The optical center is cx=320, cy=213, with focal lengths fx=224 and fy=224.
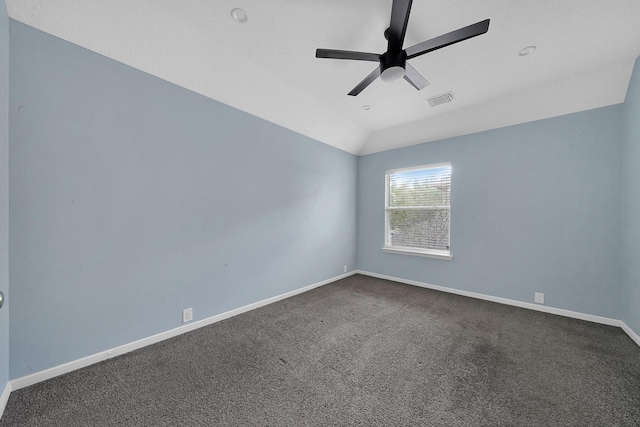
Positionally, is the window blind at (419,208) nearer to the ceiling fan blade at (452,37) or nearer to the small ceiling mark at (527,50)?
the small ceiling mark at (527,50)

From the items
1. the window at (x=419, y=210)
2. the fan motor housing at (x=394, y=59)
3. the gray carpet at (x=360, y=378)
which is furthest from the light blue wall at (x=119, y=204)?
the window at (x=419, y=210)

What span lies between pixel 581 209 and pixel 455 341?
2288mm

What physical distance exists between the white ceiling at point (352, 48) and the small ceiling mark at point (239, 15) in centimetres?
4

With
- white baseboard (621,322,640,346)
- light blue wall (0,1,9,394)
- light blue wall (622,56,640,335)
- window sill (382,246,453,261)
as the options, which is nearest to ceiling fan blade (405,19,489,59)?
light blue wall (622,56,640,335)

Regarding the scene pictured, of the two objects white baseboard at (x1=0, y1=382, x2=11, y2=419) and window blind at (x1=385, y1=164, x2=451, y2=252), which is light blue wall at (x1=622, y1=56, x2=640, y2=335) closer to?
window blind at (x1=385, y1=164, x2=451, y2=252)

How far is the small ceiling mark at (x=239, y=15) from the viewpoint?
1800 mm

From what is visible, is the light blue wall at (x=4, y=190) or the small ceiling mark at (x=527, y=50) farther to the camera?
the small ceiling mark at (x=527, y=50)

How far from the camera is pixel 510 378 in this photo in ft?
5.64

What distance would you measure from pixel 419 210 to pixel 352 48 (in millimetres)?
2850

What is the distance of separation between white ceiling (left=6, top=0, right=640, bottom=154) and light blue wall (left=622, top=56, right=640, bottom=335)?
0.27 metres

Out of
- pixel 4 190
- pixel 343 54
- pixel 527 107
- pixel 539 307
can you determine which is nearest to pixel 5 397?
pixel 4 190

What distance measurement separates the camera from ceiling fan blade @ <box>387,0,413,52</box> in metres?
1.45

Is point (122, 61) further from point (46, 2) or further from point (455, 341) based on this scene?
point (455, 341)

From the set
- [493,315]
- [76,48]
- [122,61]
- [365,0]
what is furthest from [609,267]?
[76,48]
